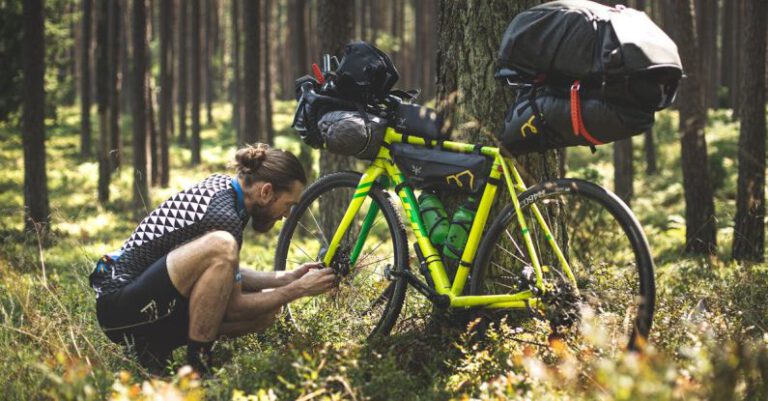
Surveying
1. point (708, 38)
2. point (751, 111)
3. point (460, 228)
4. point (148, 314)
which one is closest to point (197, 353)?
point (148, 314)

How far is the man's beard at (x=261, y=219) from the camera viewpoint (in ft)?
13.9

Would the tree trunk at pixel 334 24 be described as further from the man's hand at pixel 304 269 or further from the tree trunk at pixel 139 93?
the tree trunk at pixel 139 93

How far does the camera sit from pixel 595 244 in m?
7.98

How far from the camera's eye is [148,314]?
13.3 ft

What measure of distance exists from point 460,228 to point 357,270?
3.17ft

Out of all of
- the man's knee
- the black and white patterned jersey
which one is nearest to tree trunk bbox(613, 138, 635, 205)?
the black and white patterned jersey

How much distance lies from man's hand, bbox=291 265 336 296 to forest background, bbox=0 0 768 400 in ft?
0.94

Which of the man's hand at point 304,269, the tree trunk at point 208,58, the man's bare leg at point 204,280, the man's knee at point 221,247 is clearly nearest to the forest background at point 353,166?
the man's bare leg at point 204,280

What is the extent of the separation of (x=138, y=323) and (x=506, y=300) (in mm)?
2024

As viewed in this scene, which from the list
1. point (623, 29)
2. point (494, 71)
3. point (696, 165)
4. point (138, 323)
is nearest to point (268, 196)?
point (138, 323)

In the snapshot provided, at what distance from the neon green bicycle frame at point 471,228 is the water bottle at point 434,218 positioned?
0.14ft

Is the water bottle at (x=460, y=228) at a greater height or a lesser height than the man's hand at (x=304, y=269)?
greater

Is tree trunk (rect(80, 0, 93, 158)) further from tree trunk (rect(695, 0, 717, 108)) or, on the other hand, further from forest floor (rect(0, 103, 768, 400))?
forest floor (rect(0, 103, 768, 400))

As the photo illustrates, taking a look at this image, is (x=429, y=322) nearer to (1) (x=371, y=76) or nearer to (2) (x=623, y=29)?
(1) (x=371, y=76)
